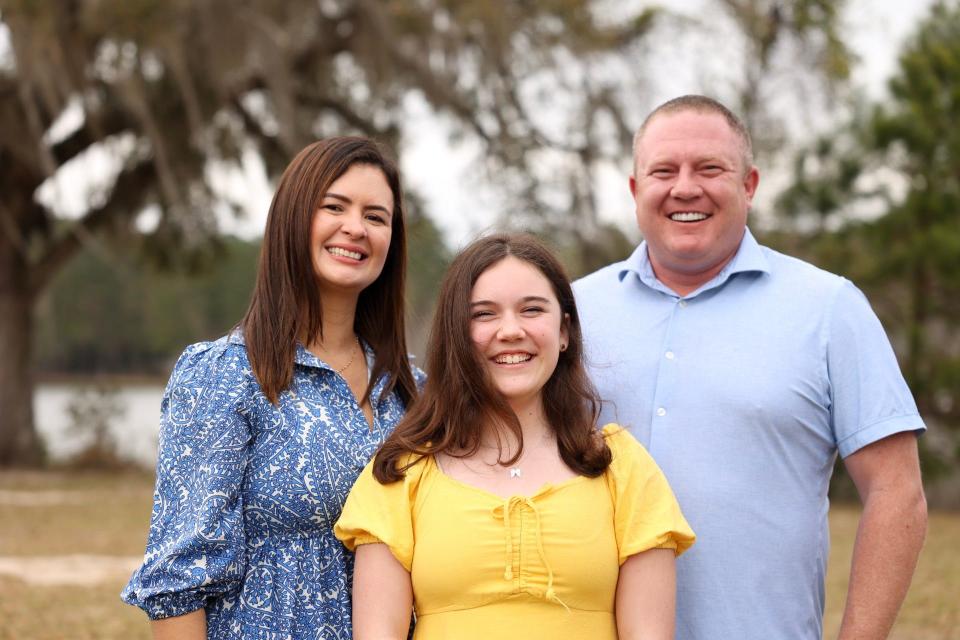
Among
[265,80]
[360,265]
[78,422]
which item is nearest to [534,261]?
[360,265]

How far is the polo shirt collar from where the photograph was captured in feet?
10.1

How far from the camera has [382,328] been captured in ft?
10.7

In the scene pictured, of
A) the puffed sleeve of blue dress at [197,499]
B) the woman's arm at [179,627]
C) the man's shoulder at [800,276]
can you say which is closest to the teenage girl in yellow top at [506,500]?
the puffed sleeve of blue dress at [197,499]

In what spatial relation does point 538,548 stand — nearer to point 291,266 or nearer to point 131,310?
point 291,266

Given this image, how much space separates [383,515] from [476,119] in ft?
43.8

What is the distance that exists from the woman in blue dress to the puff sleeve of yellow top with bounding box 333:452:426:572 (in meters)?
0.18

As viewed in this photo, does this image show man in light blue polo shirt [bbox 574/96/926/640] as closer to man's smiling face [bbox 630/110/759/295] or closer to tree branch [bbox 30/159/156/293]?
man's smiling face [bbox 630/110/759/295]

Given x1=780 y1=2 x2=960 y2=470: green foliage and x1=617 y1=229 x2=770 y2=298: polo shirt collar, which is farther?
x1=780 y1=2 x2=960 y2=470: green foliage

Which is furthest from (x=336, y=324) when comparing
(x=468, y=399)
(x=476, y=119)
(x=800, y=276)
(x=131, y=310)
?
(x=131, y=310)

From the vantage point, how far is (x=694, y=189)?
10.0ft

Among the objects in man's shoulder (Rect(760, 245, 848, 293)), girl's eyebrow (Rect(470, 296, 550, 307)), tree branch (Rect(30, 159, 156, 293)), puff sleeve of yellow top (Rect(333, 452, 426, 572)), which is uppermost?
tree branch (Rect(30, 159, 156, 293))

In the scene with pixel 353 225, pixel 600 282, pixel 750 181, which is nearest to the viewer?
pixel 353 225

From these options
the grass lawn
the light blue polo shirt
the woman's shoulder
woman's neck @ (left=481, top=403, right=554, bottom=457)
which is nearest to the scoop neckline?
woman's neck @ (left=481, top=403, right=554, bottom=457)

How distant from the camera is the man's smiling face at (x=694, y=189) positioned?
3070 mm
